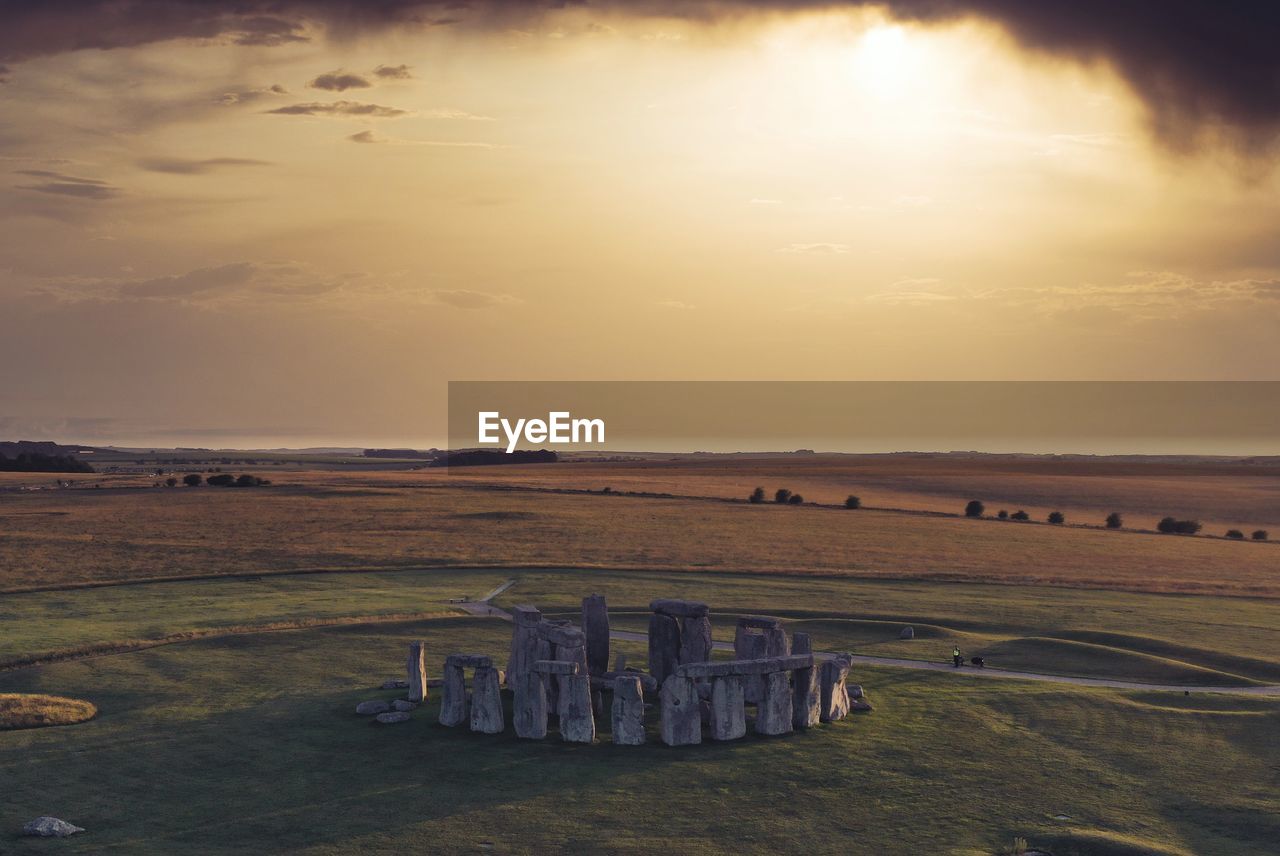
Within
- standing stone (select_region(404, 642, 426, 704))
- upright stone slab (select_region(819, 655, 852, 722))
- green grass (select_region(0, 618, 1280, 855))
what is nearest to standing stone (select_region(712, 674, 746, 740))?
green grass (select_region(0, 618, 1280, 855))

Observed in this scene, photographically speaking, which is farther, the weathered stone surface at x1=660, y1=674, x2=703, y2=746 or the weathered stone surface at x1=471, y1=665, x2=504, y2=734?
the weathered stone surface at x1=471, y1=665, x2=504, y2=734

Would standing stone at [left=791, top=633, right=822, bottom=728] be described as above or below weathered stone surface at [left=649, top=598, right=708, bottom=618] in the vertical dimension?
below

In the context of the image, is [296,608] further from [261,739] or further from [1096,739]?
[1096,739]

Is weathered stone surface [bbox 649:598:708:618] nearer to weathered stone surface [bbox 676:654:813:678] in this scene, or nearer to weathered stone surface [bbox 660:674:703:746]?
weathered stone surface [bbox 676:654:813:678]

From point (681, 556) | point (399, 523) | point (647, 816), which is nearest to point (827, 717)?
point (647, 816)

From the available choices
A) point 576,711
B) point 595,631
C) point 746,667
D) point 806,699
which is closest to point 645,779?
point 576,711

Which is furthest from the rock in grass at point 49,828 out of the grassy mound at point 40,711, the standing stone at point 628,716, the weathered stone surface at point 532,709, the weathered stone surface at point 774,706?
the weathered stone surface at point 774,706
